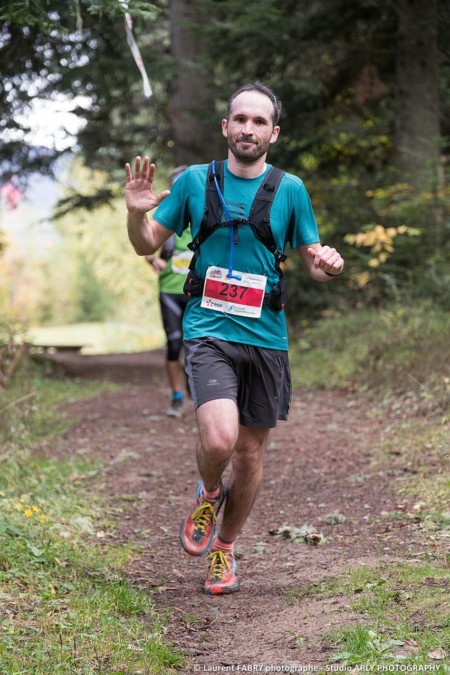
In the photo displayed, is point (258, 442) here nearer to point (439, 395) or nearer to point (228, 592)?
point (228, 592)

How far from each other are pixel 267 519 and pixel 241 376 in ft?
6.37

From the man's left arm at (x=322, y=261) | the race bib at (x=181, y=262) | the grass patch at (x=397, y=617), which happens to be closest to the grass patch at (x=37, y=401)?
the race bib at (x=181, y=262)

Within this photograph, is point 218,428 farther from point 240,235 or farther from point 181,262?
point 181,262

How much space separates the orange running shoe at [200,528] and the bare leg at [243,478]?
0.36ft

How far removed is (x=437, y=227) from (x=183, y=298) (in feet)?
14.6

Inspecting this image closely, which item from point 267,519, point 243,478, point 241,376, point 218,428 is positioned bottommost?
point 267,519

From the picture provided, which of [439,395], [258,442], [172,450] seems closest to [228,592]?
[258,442]

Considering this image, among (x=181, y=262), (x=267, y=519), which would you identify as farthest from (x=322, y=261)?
(x=181, y=262)

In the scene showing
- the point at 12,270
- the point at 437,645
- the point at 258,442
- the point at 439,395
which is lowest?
the point at 12,270

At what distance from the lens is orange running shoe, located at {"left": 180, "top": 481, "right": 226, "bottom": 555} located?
14.9 feet

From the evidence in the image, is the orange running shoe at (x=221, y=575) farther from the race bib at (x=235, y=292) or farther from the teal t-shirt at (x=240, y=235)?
the race bib at (x=235, y=292)

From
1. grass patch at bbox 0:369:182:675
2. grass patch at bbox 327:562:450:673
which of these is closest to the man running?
grass patch at bbox 0:369:182:675

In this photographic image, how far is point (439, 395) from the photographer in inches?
313

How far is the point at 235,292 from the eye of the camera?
4.32 m
